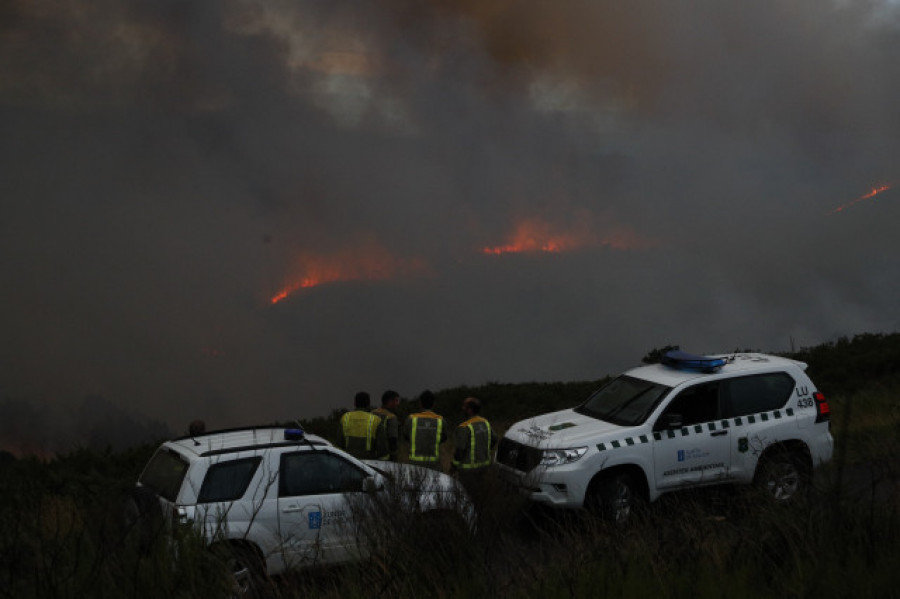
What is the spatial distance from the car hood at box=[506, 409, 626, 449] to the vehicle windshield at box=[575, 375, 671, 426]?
16cm

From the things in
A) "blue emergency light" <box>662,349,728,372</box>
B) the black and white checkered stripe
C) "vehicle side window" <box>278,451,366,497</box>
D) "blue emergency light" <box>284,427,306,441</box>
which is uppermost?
"blue emergency light" <box>662,349,728,372</box>

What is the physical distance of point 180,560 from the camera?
5.39m

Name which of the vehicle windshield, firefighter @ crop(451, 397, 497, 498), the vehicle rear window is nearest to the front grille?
firefighter @ crop(451, 397, 497, 498)

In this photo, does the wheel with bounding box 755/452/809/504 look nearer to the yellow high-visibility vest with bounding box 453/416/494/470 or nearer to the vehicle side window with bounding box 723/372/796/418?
the vehicle side window with bounding box 723/372/796/418

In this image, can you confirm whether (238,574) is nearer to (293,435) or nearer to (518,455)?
(293,435)

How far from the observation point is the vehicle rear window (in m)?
7.57

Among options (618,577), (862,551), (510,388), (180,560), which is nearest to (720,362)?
(862,551)

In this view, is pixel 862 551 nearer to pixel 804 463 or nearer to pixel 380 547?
pixel 380 547

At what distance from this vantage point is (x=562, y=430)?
1025 cm

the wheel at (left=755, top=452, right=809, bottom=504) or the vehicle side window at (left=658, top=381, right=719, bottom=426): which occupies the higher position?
the vehicle side window at (left=658, top=381, right=719, bottom=426)

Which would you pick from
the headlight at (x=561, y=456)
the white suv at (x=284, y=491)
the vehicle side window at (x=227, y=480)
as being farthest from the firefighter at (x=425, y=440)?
the vehicle side window at (x=227, y=480)

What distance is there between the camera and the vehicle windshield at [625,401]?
10.3 metres

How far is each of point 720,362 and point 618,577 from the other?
Answer: 561 centimetres

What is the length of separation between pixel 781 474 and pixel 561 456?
2409mm
